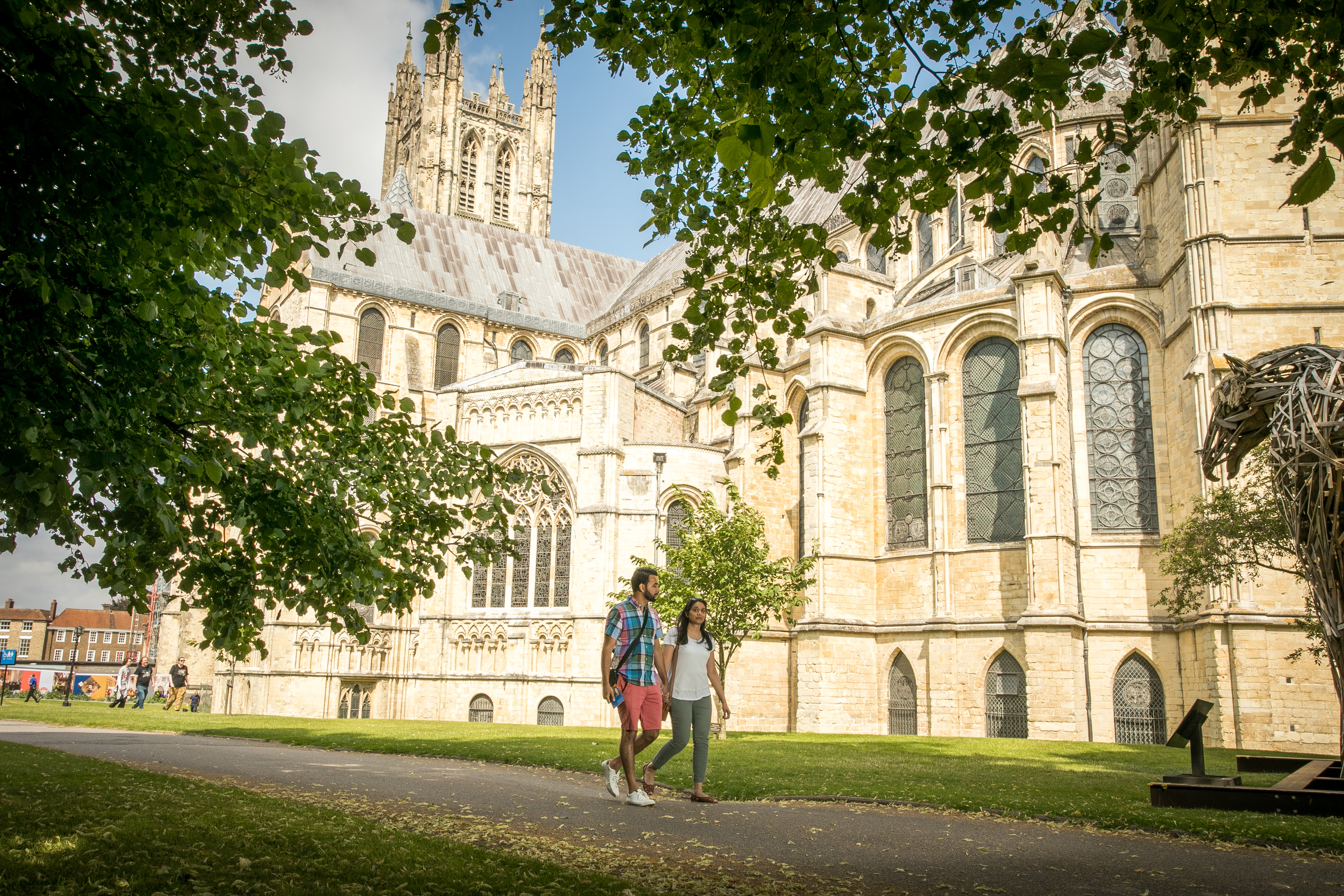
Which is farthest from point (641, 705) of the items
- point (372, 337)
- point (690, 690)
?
point (372, 337)

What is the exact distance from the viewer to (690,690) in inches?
298

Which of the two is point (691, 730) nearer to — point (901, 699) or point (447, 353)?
point (901, 699)

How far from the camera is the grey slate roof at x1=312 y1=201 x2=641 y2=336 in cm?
3616

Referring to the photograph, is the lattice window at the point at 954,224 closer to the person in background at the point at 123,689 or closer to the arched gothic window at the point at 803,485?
the arched gothic window at the point at 803,485

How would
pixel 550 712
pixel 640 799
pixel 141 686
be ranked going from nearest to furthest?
pixel 640 799
pixel 550 712
pixel 141 686

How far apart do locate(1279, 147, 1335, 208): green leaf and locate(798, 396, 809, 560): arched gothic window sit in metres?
19.2

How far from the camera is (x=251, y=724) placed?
1822 centimetres

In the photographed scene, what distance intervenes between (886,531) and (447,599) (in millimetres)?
12844

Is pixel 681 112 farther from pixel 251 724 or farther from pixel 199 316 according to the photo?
pixel 251 724

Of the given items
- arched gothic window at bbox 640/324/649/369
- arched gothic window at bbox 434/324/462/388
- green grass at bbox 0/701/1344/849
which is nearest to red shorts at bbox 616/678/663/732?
green grass at bbox 0/701/1344/849

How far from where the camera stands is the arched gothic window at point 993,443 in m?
21.9

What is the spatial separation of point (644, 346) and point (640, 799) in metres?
30.8

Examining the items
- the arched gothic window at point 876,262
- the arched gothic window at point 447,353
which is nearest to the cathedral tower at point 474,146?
the arched gothic window at point 447,353

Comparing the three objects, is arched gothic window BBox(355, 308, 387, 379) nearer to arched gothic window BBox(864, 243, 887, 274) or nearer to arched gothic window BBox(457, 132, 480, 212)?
arched gothic window BBox(864, 243, 887, 274)
